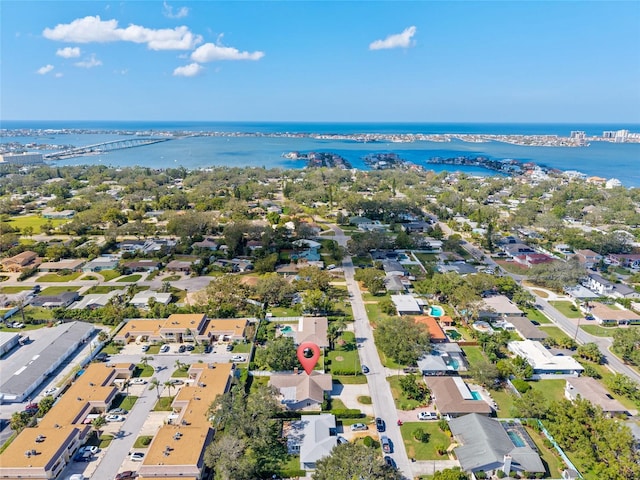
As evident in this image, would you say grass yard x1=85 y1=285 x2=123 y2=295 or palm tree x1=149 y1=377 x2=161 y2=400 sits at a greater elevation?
grass yard x1=85 y1=285 x2=123 y2=295

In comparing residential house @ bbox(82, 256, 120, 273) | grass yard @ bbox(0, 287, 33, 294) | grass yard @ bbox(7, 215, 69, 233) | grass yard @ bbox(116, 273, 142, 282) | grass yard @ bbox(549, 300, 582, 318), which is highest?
grass yard @ bbox(7, 215, 69, 233)

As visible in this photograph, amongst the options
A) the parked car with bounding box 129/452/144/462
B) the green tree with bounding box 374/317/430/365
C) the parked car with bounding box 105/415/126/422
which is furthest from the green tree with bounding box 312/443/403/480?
the parked car with bounding box 105/415/126/422

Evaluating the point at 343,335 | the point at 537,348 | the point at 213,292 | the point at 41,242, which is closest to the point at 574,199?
the point at 537,348

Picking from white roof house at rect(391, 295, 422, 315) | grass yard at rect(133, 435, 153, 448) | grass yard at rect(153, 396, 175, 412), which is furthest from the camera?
white roof house at rect(391, 295, 422, 315)

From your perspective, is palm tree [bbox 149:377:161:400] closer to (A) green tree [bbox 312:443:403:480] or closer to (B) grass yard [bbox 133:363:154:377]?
(B) grass yard [bbox 133:363:154:377]

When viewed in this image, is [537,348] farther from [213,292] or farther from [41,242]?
[41,242]

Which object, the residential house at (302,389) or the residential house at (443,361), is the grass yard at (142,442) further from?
the residential house at (443,361)
